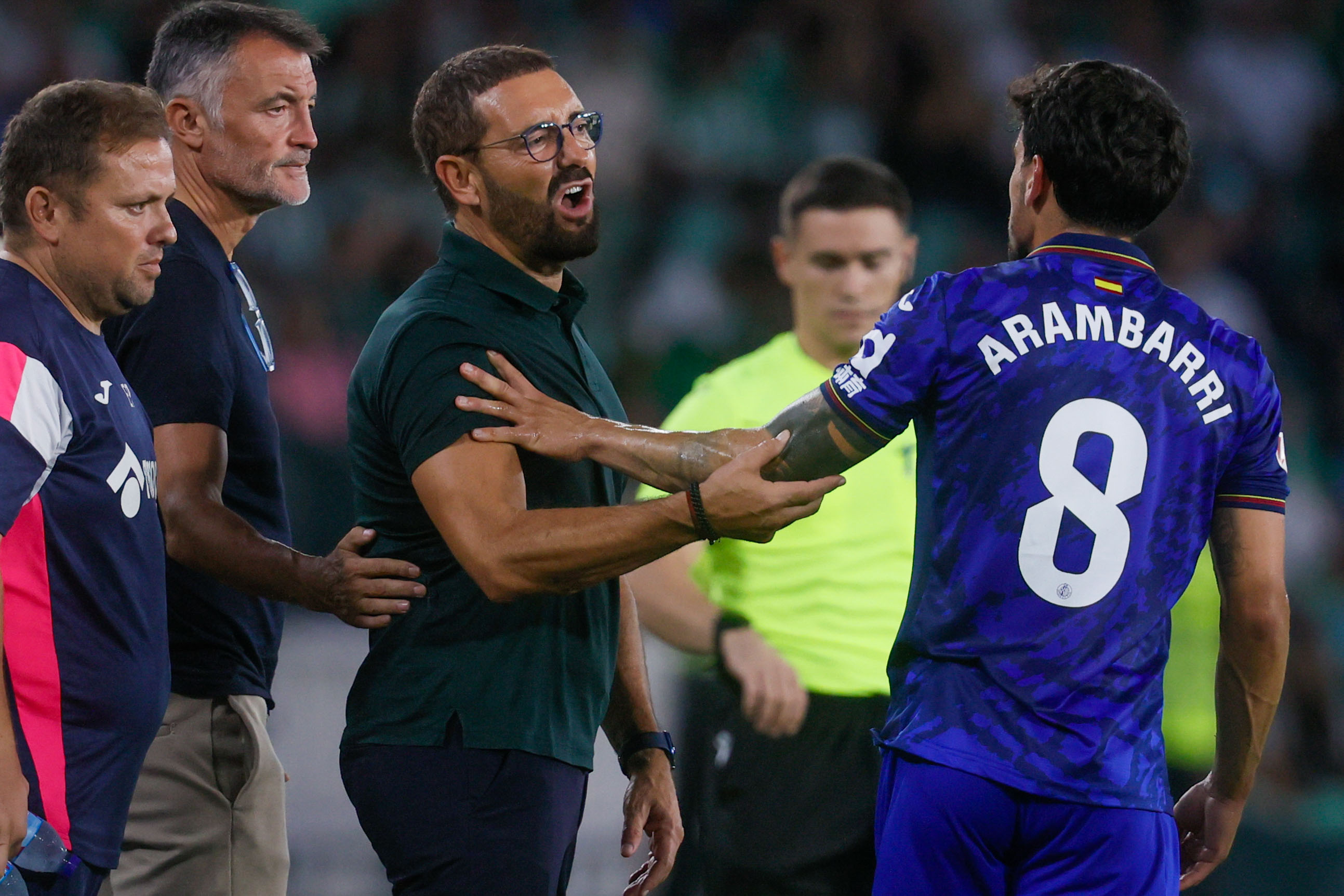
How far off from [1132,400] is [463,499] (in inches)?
50.2

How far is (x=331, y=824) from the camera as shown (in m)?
6.05

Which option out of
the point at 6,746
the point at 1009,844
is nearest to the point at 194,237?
the point at 6,746

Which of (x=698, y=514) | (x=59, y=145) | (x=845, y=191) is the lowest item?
(x=698, y=514)

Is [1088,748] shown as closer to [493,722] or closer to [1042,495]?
[1042,495]

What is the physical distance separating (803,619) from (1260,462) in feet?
5.80

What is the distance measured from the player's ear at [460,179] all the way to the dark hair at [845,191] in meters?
1.90

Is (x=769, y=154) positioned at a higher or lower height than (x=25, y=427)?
higher

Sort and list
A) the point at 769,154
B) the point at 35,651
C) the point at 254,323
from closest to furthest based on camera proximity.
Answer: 1. the point at 35,651
2. the point at 254,323
3. the point at 769,154

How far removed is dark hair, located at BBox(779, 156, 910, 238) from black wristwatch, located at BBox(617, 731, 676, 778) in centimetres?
208

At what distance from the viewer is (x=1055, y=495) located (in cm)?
280

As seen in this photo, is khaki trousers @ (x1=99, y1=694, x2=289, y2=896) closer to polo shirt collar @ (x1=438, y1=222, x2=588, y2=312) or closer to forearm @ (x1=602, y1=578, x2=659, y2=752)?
forearm @ (x1=602, y1=578, x2=659, y2=752)

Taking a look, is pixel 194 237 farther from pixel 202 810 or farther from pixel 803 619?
pixel 803 619

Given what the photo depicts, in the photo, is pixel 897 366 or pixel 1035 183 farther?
pixel 1035 183

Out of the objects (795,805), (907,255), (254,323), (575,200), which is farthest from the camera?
(907,255)
